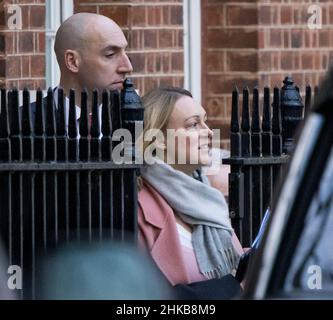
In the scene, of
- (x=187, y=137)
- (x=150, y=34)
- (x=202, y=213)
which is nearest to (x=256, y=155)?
(x=187, y=137)

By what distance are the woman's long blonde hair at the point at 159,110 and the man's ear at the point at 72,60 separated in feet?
3.22

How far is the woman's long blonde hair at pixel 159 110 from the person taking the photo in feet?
24.0

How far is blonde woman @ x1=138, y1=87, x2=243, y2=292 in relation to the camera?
23.3ft

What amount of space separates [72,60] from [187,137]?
126 cm

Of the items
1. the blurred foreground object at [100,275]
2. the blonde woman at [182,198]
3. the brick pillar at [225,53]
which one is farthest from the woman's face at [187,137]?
the brick pillar at [225,53]

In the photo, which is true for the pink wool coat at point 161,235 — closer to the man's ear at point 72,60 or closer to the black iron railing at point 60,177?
the black iron railing at point 60,177

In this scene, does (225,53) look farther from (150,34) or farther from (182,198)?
(182,198)

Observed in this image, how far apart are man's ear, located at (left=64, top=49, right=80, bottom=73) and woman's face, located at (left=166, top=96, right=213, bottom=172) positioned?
1.10 meters

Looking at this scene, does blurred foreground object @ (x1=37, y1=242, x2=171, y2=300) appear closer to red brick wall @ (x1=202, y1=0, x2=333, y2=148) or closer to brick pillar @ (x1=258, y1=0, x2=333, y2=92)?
red brick wall @ (x1=202, y1=0, x2=333, y2=148)

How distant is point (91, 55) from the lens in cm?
835

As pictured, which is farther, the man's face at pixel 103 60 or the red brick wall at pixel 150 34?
the red brick wall at pixel 150 34
